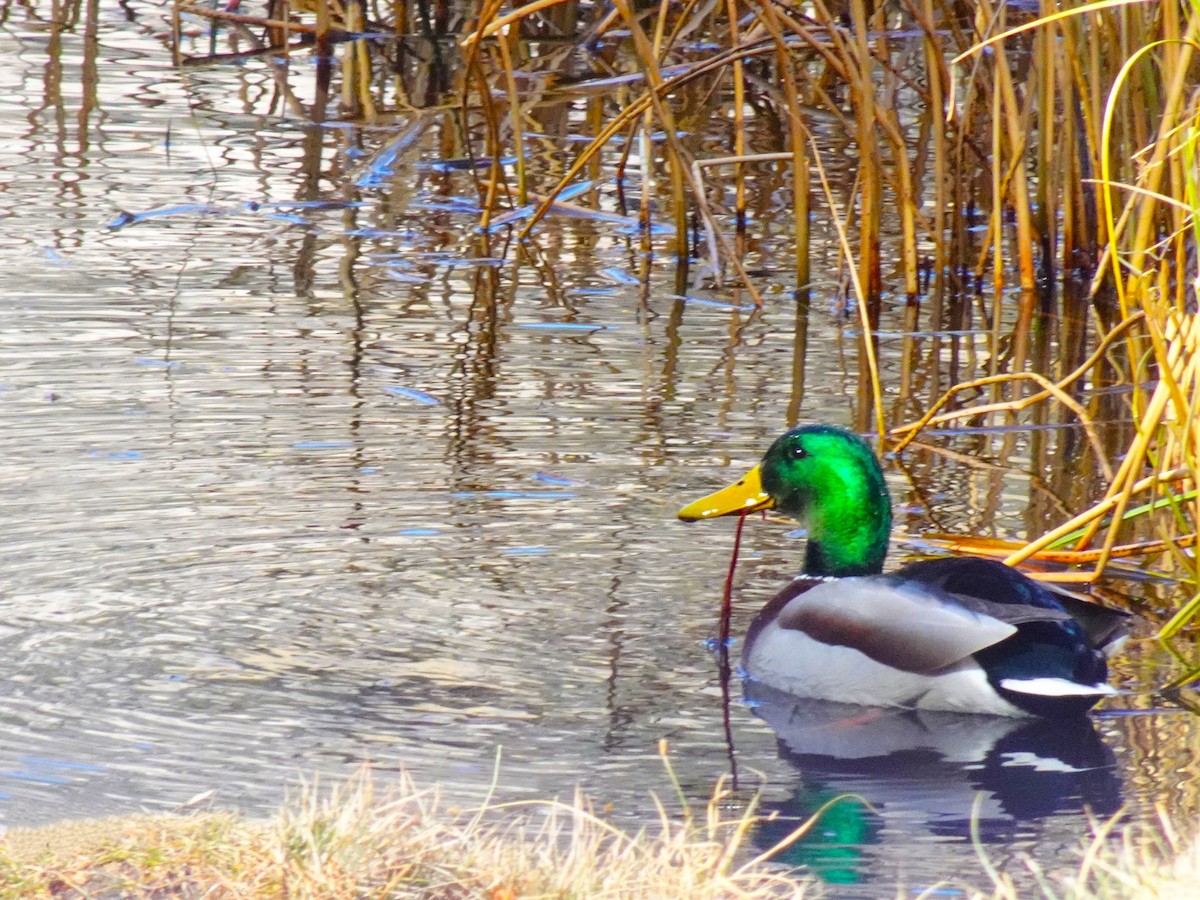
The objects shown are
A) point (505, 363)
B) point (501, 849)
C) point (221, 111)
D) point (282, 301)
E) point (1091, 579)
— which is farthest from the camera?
point (221, 111)

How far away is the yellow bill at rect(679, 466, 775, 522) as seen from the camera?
505cm

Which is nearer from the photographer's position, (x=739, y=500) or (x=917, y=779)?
(x=917, y=779)

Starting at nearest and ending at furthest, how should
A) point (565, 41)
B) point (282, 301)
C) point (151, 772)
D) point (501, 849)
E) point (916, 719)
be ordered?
point (501, 849) < point (151, 772) < point (916, 719) < point (282, 301) < point (565, 41)

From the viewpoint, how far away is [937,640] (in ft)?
14.9

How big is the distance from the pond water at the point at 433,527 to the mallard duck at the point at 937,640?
87mm

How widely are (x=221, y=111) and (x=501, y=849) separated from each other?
8619 millimetres

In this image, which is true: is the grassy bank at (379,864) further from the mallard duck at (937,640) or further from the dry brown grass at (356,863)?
the mallard duck at (937,640)

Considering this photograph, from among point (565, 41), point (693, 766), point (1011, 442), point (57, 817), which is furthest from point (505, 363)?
point (565, 41)

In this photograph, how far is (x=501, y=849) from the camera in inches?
125

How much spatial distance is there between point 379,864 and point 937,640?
183 centimetres

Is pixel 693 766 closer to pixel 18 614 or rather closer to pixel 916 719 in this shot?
pixel 916 719

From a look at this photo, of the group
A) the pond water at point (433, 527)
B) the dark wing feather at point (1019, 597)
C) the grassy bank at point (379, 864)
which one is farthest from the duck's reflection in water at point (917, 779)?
the grassy bank at point (379, 864)

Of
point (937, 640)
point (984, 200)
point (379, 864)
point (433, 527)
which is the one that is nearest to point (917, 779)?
point (937, 640)

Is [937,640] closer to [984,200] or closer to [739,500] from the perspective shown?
[739,500]
